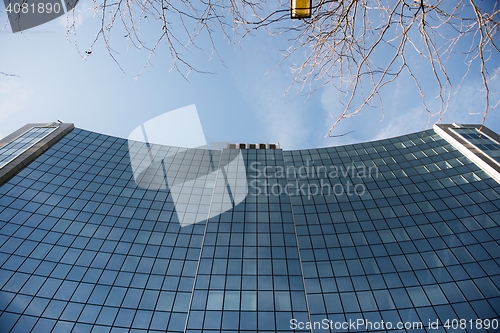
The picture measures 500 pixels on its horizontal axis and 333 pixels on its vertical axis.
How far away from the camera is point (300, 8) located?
380 cm

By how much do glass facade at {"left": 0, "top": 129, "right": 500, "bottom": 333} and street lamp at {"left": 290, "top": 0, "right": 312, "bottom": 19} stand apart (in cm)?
1949

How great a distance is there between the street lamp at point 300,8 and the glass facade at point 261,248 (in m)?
19.5

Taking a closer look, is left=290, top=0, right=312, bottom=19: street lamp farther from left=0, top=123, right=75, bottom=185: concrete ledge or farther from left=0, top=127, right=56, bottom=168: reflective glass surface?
left=0, top=127, right=56, bottom=168: reflective glass surface

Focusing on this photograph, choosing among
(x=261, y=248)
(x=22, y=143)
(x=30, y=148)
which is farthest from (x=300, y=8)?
(x=22, y=143)

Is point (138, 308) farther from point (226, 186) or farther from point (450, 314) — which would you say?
point (450, 314)

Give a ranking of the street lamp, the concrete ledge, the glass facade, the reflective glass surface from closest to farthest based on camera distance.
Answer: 1. the street lamp
2. the glass facade
3. the concrete ledge
4. the reflective glass surface

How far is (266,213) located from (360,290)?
10.8m

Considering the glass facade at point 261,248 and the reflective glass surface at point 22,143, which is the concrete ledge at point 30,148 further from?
the glass facade at point 261,248

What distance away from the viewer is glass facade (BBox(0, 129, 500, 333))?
66.7ft

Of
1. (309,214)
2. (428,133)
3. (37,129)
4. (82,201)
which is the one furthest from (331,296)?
(37,129)

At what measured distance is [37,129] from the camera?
133 feet

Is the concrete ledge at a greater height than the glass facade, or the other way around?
the concrete ledge

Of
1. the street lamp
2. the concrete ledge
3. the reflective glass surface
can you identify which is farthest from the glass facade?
the street lamp

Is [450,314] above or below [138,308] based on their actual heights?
below
